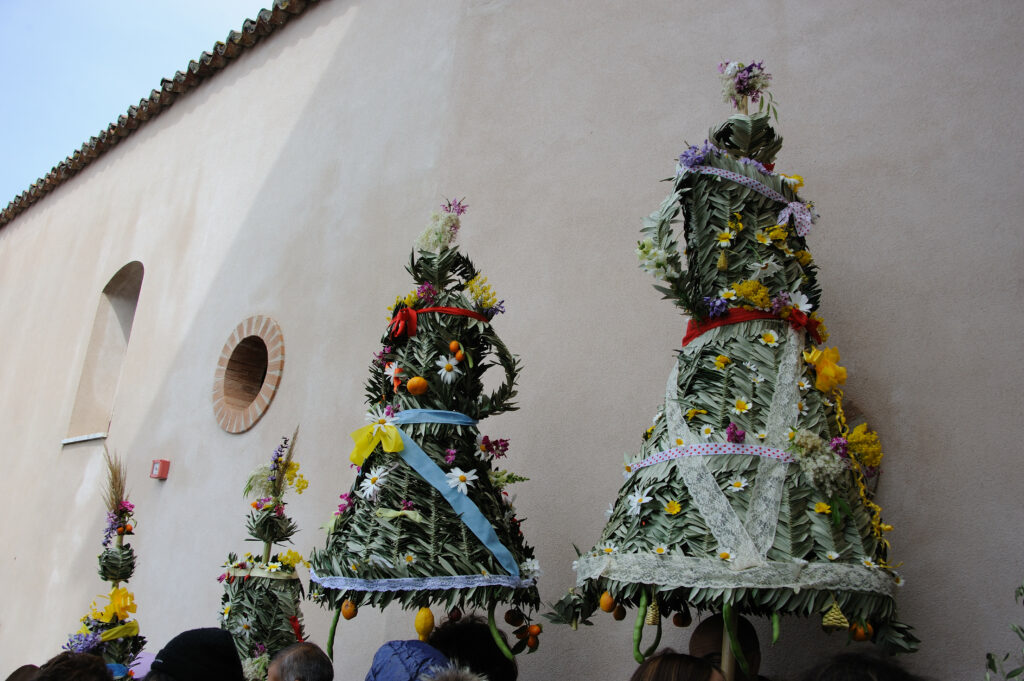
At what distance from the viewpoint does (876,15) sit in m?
3.40

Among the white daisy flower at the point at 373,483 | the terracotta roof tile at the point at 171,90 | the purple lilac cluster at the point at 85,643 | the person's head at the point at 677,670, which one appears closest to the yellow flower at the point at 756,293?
the person's head at the point at 677,670

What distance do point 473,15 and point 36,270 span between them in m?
7.06

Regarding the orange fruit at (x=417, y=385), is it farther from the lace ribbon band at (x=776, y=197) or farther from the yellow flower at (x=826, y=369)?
the yellow flower at (x=826, y=369)

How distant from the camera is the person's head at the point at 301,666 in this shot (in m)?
2.56

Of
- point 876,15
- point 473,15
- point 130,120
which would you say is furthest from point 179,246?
point 876,15

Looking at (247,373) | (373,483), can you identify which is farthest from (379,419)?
(247,373)

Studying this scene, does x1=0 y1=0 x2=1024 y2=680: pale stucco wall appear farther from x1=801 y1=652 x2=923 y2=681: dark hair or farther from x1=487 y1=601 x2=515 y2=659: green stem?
x1=487 y1=601 x2=515 y2=659: green stem

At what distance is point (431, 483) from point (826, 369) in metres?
1.23

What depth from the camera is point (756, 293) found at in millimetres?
2441

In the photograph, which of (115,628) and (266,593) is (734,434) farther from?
(115,628)

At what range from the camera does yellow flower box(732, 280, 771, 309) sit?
2439mm

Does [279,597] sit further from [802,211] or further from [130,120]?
[130,120]

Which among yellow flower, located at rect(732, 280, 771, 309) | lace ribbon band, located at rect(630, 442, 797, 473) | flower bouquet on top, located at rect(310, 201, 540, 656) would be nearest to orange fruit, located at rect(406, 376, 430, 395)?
flower bouquet on top, located at rect(310, 201, 540, 656)

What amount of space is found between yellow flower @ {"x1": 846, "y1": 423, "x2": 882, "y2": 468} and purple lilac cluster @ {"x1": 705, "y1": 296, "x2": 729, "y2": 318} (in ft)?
1.66
